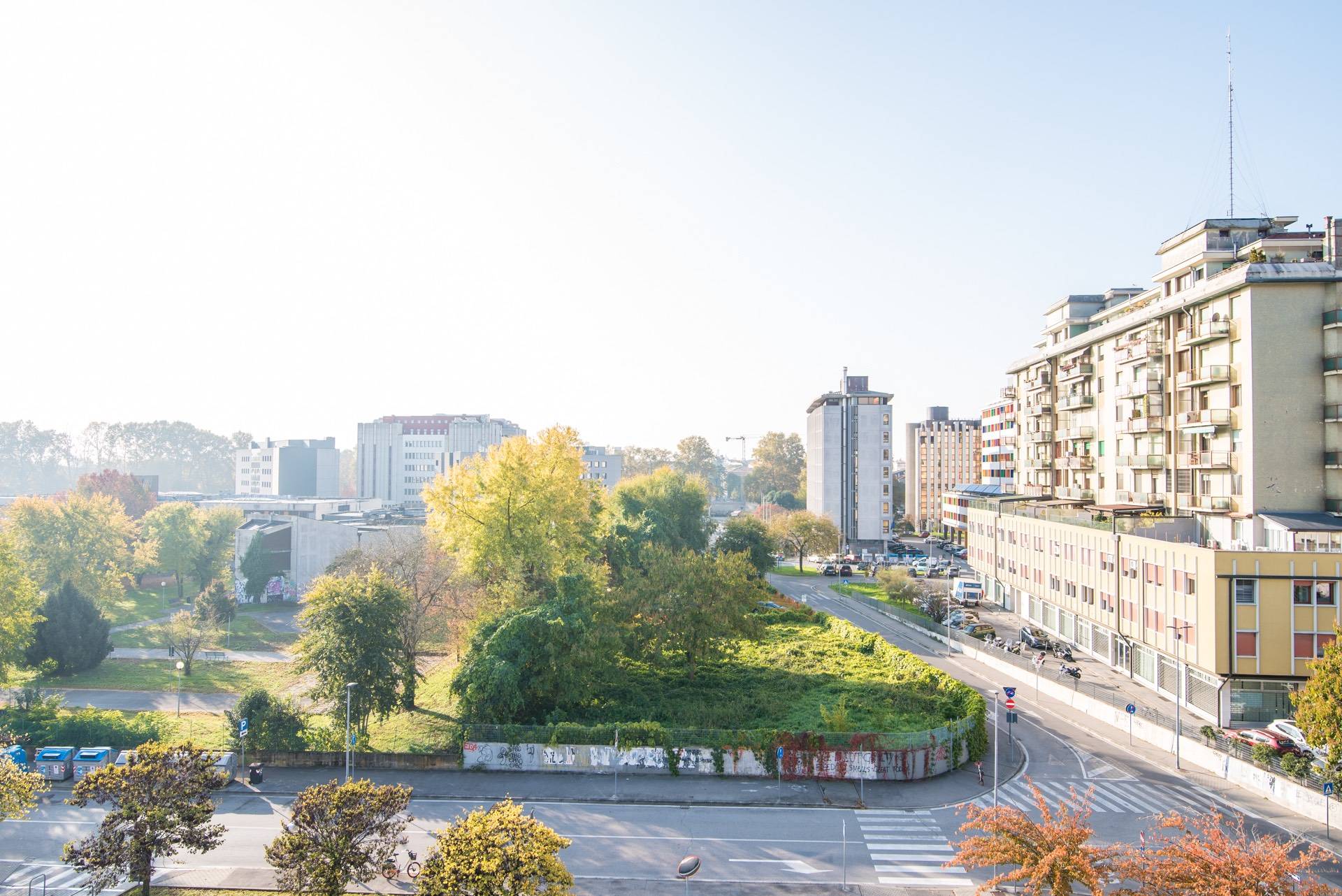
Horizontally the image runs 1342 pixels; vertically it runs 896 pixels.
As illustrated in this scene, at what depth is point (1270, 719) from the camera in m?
36.4

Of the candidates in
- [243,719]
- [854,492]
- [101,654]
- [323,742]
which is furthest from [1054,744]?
[854,492]

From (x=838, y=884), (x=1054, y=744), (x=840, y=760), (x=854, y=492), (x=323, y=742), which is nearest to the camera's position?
(x=838, y=884)

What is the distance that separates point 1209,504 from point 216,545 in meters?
84.5

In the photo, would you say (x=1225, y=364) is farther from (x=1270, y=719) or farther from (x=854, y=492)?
(x=854, y=492)

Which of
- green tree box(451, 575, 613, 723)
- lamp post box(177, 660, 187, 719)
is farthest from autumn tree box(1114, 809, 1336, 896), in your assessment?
lamp post box(177, 660, 187, 719)

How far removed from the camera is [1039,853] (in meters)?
18.9

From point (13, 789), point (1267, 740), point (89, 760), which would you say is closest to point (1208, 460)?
point (1267, 740)

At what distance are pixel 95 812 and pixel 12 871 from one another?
441 cm

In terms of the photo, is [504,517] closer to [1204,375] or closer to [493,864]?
[493,864]

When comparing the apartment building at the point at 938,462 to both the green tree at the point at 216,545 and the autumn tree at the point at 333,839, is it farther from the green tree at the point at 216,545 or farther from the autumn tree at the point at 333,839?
the autumn tree at the point at 333,839

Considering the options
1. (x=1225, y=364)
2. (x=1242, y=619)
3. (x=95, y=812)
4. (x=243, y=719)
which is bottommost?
(x=95, y=812)

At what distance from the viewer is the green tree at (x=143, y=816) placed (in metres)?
21.2

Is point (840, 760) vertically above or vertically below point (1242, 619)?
below

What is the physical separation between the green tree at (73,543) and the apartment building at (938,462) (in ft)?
371
